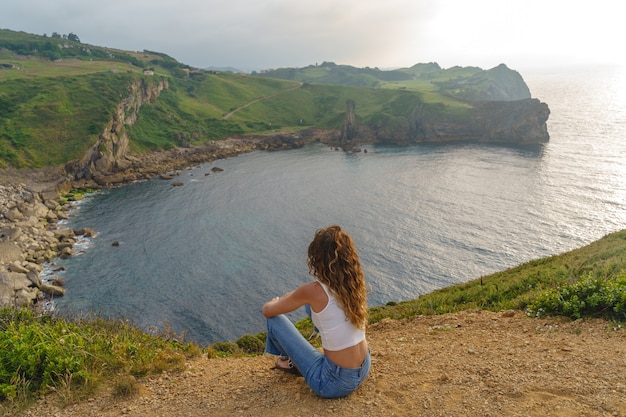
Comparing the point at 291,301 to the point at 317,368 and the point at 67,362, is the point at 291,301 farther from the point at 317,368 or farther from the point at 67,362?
the point at 67,362

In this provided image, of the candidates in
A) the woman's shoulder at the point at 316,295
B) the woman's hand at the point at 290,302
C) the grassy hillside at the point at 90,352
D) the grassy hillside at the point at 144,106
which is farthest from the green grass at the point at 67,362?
the grassy hillside at the point at 144,106

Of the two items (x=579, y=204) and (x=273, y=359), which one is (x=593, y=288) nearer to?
(x=273, y=359)

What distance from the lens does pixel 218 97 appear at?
153500 mm

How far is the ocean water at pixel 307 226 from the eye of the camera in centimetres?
4003

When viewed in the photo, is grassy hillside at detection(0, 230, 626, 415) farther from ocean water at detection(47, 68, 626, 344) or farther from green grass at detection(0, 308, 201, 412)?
ocean water at detection(47, 68, 626, 344)

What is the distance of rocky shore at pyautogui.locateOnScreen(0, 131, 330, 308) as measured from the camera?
3906cm

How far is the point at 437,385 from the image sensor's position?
23.7 feet

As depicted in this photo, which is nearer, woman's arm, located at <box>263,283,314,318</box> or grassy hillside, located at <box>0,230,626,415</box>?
woman's arm, located at <box>263,283,314,318</box>

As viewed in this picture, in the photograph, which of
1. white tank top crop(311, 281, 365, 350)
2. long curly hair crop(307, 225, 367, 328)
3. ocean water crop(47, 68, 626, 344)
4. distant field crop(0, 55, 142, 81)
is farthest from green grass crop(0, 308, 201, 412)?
distant field crop(0, 55, 142, 81)

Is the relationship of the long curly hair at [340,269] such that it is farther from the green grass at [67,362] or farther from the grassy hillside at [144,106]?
the grassy hillside at [144,106]

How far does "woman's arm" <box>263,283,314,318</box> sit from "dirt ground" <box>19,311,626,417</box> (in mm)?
1751

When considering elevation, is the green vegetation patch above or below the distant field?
below

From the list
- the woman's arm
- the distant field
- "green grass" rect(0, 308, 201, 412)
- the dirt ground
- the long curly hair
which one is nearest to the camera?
the long curly hair

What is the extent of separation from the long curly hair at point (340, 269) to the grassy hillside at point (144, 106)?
86911 mm
